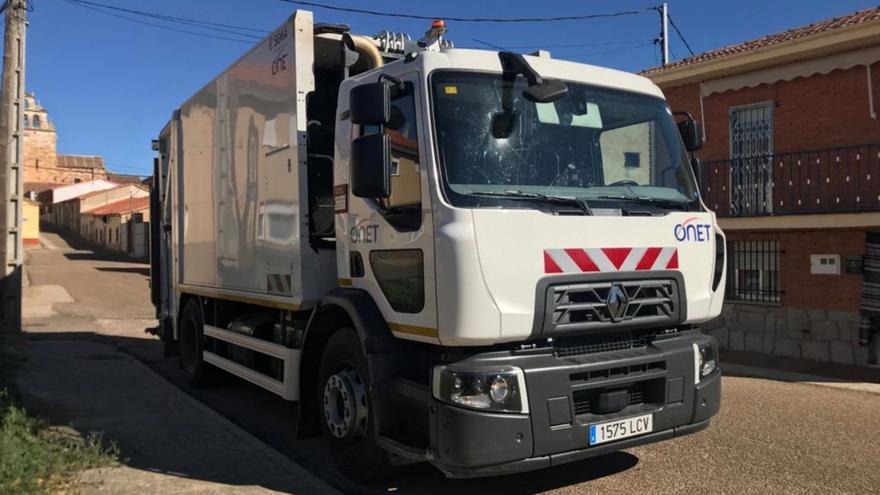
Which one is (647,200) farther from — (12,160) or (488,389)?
(12,160)

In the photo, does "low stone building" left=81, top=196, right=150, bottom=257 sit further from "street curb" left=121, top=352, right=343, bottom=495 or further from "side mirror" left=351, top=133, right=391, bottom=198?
"side mirror" left=351, top=133, right=391, bottom=198

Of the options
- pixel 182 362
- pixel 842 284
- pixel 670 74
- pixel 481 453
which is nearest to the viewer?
pixel 481 453

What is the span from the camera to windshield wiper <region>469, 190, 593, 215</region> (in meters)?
4.00

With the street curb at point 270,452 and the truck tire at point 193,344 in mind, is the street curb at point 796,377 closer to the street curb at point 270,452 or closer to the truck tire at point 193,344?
the street curb at point 270,452

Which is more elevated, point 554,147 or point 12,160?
point 12,160

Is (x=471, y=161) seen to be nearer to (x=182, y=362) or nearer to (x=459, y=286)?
(x=459, y=286)

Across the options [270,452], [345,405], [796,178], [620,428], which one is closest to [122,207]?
[796,178]

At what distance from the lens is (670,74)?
1321 cm

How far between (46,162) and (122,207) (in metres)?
35.8

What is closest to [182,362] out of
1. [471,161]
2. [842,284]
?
[471,161]

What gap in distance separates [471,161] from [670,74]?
34.0 feet

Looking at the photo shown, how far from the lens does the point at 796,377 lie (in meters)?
9.20

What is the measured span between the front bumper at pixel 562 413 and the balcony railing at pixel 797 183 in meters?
6.32

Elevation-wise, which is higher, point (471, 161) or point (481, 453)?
point (471, 161)
